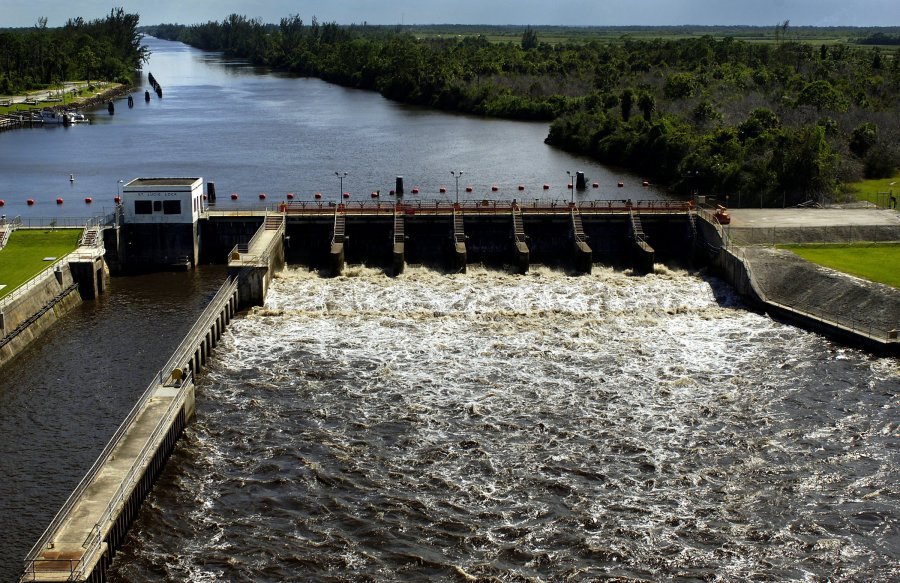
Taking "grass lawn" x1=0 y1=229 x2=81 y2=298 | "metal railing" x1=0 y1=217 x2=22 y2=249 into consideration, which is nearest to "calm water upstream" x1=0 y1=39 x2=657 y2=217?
"metal railing" x1=0 y1=217 x2=22 y2=249

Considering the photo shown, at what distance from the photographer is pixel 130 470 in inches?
1533

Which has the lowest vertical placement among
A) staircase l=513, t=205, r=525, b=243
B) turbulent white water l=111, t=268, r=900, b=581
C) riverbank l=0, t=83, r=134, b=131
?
turbulent white water l=111, t=268, r=900, b=581

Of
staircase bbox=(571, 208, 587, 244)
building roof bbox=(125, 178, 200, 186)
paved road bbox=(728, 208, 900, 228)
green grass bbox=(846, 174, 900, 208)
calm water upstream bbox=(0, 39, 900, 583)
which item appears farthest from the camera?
green grass bbox=(846, 174, 900, 208)

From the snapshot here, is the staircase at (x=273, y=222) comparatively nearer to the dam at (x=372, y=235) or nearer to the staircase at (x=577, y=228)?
the dam at (x=372, y=235)

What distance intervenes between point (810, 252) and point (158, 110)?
142 metres

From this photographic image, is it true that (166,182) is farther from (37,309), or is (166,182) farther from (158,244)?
(37,309)

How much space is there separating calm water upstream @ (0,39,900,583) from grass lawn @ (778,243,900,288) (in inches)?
285

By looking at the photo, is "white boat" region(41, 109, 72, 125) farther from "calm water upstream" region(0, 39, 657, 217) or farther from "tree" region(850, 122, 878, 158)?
"tree" region(850, 122, 878, 158)

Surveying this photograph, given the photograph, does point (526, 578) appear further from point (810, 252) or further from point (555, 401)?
point (810, 252)

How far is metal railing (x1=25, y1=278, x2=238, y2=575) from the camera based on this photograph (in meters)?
33.7

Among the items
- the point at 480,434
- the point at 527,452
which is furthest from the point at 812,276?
the point at 480,434

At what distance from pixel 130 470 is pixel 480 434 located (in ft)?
50.0

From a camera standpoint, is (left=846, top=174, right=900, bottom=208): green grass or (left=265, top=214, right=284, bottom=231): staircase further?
(left=846, top=174, right=900, bottom=208): green grass

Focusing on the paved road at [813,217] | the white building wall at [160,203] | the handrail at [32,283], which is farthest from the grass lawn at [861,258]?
the handrail at [32,283]
